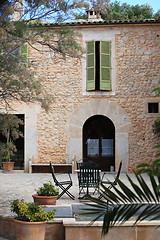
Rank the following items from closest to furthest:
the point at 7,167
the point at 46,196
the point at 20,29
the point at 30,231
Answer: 1. the point at 30,231
2. the point at 20,29
3. the point at 46,196
4. the point at 7,167

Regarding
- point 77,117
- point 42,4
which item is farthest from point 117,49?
point 42,4

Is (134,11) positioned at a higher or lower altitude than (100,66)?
higher

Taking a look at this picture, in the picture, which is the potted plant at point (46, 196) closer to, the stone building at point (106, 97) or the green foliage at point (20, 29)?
the green foliage at point (20, 29)

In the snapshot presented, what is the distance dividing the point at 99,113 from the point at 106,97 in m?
0.65

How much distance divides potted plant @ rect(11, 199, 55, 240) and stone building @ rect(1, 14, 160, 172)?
8.59 metres

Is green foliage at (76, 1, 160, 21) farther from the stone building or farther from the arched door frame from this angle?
the arched door frame

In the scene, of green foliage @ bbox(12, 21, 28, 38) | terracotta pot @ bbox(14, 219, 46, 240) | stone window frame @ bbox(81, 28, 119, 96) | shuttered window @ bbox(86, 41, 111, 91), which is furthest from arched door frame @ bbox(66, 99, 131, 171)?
terracotta pot @ bbox(14, 219, 46, 240)

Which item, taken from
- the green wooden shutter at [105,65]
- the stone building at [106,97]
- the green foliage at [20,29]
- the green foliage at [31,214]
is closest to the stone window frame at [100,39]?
the stone building at [106,97]

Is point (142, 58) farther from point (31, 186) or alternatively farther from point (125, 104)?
point (31, 186)

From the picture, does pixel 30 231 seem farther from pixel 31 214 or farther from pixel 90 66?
pixel 90 66

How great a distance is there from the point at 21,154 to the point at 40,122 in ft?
4.80

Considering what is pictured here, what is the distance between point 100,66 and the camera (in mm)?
13156

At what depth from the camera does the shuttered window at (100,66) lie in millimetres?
13132

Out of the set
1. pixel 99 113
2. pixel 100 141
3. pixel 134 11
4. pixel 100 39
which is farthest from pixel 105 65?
pixel 134 11
